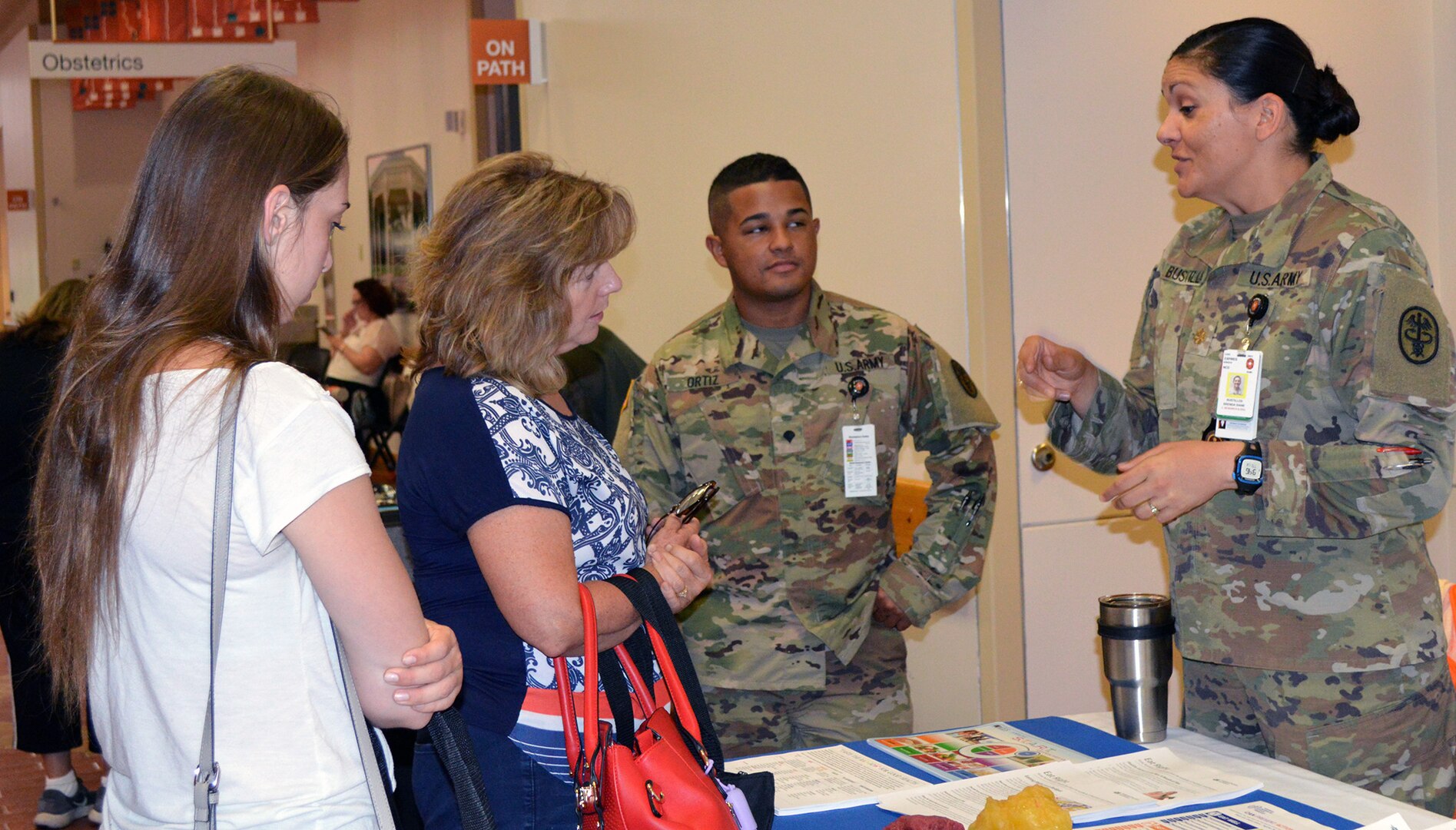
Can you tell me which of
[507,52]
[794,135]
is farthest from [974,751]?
[507,52]

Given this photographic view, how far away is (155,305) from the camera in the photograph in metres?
1.15

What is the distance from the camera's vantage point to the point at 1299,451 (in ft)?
6.15

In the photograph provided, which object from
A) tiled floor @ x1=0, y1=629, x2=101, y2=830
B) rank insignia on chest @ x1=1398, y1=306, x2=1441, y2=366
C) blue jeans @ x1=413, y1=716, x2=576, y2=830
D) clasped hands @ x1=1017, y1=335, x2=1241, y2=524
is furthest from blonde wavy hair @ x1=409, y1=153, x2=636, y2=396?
tiled floor @ x1=0, y1=629, x2=101, y2=830

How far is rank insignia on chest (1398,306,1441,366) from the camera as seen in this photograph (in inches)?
72.5

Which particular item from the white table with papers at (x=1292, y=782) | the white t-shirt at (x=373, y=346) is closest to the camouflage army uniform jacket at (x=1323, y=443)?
the white table with papers at (x=1292, y=782)

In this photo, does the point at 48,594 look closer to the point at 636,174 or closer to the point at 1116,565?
the point at 1116,565

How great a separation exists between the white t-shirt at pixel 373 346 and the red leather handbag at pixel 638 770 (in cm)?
624

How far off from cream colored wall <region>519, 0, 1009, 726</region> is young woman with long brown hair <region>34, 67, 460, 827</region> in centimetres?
146

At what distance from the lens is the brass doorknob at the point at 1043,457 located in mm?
3320

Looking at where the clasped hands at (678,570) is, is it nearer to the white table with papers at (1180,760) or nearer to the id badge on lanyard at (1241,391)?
the white table with papers at (1180,760)

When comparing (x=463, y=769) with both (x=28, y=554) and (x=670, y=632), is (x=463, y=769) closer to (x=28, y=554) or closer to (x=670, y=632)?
(x=670, y=632)

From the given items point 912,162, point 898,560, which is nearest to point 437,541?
point 898,560

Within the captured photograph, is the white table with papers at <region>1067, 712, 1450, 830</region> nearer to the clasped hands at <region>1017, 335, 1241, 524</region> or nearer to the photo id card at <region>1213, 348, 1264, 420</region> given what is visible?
the clasped hands at <region>1017, 335, 1241, 524</region>

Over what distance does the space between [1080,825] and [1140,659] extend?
0.41 m
